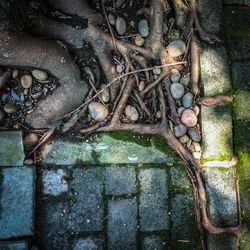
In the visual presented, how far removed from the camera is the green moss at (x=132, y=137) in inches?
137

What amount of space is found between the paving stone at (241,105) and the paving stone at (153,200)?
2.98ft

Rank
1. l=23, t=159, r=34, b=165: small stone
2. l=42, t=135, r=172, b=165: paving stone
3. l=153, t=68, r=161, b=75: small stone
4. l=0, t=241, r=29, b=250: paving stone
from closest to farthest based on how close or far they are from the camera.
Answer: l=0, t=241, r=29, b=250: paving stone
l=23, t=159, r=34, b=165: small stone
l=42, t=135, r=172, b=165: paving stone
l=153, t=68, r=161, b=75: small stone

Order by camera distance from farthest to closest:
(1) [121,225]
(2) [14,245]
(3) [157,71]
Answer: (3) [157,71] < (1) [121,225] < (2) [14,245]

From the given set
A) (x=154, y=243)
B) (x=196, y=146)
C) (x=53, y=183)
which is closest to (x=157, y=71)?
(x=196, y=146)

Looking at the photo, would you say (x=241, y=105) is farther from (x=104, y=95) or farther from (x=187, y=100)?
(x=104, y=95)

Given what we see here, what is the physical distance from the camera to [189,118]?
347 cm

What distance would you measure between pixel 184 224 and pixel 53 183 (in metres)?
1.27

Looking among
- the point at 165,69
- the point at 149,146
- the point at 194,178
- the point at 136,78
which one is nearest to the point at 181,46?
the point at 165,69

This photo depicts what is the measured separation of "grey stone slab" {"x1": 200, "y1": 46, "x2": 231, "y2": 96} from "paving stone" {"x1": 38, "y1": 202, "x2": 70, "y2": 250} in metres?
1.75

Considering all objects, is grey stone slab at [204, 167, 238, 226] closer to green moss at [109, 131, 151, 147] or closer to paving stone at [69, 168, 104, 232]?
green moss at [109, 131, 151, 147]

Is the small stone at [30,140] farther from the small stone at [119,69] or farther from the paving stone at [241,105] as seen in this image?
the paving stone at [241,105]

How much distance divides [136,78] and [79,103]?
0.57 m

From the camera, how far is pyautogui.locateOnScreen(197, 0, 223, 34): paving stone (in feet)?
11.8

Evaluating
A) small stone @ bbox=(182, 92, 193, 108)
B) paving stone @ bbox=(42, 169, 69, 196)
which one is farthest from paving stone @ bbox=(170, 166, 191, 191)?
paving stone @ bbox=(42, 169, 69, 196)
